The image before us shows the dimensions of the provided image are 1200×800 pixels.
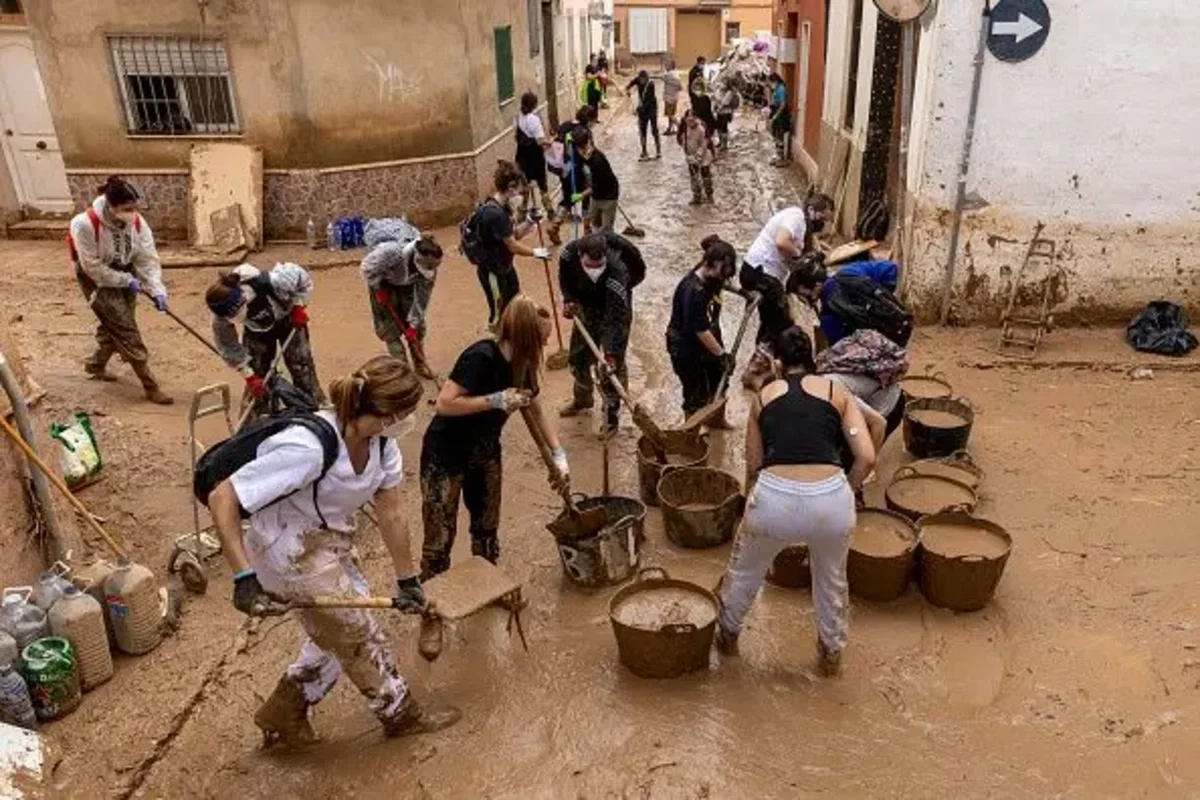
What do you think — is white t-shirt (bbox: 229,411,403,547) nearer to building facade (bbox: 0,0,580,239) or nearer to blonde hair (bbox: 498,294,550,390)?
blonde hair (bbox: 498,294,550,390)

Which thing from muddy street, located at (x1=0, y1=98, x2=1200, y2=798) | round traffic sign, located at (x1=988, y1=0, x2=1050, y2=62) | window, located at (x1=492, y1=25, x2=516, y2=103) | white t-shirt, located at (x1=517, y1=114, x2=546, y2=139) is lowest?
muddy street, located at (x1=0, y1=98, x2=1200, y2=798)

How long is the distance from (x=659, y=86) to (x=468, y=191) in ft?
56.5

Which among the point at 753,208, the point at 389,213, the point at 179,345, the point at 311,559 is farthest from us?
the point at 753,208

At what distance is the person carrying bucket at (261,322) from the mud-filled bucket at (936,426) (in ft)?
13.2

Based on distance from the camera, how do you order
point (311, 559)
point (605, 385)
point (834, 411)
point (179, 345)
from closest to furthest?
point (311, 559) < point (834, 411) < point (605, 385) < point (179, 345)

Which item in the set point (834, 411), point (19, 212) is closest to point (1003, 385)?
point (834, 411)

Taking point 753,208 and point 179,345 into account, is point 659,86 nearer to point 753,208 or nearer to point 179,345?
point 753,208

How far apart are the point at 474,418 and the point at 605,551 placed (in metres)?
1.07

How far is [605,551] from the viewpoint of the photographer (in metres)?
4.93

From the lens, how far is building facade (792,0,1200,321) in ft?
24.7

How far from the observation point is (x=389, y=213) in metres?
12.3

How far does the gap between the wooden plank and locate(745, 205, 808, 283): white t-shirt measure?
348cm

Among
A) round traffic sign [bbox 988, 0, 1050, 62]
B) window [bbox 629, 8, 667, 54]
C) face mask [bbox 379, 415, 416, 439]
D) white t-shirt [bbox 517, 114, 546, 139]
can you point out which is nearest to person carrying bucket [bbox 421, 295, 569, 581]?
face mask [bbox 379, 415, 416, 439]

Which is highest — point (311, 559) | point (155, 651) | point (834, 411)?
point (834, 411)
